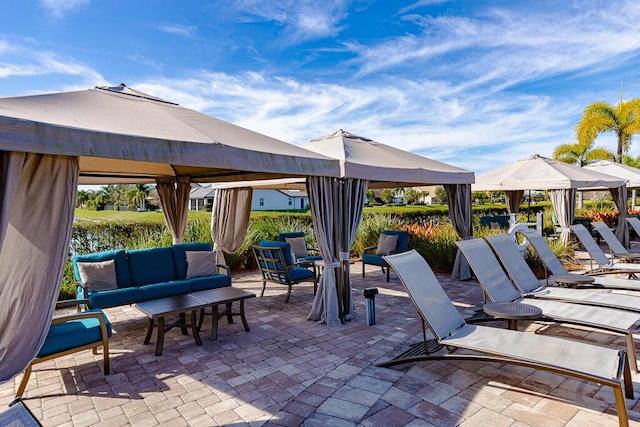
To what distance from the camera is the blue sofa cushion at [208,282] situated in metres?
5.57

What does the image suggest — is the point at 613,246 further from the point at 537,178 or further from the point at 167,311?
the point at 167,311

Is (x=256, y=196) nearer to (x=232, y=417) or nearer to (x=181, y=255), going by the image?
(x=181, y=255)

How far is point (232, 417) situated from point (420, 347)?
1.98 meters

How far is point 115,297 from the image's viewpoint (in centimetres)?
483

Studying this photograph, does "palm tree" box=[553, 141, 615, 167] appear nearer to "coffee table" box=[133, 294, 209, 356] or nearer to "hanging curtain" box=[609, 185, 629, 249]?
"hanging curtain" box=[609, 185, 629, 249]

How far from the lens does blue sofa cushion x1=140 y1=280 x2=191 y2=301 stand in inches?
201

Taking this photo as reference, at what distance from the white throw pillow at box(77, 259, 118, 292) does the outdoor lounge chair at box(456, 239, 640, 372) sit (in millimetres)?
4769

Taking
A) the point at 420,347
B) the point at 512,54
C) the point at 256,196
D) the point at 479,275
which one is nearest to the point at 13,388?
the point at 420,347

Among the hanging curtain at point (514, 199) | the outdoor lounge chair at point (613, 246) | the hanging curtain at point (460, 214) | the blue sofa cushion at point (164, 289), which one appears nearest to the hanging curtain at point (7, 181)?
the blue sofa cushion at point (164, 289)

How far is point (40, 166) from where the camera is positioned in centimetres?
268

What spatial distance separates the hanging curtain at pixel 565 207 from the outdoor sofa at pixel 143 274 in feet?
31.1

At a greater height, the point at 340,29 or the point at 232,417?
the point at 340,29

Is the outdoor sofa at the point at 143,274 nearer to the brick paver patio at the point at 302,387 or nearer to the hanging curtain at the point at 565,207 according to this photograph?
the brick paver patio at the point at 302,387

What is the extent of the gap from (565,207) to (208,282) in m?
9.87
